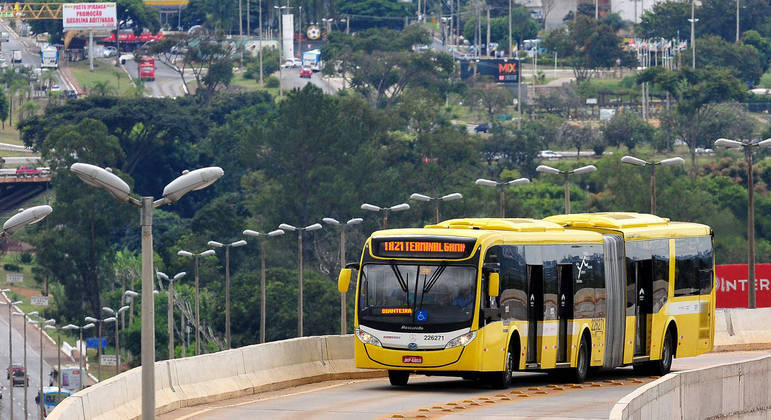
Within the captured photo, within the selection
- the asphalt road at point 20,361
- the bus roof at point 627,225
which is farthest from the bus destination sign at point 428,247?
the asphalt road at point 20,361

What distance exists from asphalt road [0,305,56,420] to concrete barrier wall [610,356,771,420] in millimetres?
83098

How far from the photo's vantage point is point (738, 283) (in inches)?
3676

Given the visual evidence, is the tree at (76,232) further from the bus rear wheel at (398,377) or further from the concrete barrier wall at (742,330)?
the bus rear wheel at (398,377)

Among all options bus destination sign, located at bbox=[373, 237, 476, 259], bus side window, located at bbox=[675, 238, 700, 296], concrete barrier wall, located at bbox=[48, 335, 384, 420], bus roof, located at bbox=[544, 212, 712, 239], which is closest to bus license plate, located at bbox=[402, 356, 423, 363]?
bus destination sign, located at bbox=[373, 237, 476, 259]

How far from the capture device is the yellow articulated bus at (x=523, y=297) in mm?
35688

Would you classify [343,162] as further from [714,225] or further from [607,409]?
[607,409]

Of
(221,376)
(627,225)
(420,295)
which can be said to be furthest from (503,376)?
(627,225)

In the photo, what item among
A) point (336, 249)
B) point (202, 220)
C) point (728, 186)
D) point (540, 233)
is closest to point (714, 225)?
point (728, 186)

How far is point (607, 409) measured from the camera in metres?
33.0

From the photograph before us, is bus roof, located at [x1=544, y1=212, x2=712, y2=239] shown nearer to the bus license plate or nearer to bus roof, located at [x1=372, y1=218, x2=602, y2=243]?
bus roof, located at [x1=372, y1=218, x2=602, y2=243]

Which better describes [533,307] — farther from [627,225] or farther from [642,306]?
[627,225]

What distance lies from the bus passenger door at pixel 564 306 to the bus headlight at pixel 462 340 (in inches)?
132

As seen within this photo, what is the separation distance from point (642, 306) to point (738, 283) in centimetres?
5420

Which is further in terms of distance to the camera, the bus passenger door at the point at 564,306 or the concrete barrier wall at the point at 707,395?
the bus passenger door at the point at 564,306
